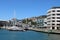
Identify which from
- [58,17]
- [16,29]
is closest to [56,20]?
[58,17]

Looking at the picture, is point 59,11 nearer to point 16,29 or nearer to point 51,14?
point 51,14

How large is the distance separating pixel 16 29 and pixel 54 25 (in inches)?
921

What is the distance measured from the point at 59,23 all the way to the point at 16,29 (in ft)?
87.0

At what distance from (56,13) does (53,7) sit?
4.47 metres

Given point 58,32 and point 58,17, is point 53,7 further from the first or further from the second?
point 58,32

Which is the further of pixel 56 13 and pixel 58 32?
pixel 56 13

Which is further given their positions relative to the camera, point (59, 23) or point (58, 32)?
point (59, 23)

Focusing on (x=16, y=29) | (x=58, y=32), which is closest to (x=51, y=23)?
(x=16, y=29)

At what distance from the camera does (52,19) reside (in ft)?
414

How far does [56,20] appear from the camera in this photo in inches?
4909

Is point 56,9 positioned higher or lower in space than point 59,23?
higher

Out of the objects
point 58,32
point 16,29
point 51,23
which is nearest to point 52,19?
point 51,23

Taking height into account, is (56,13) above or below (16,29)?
above

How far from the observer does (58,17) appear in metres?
125
